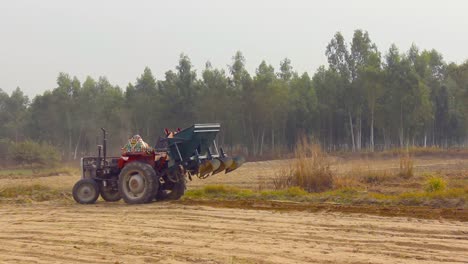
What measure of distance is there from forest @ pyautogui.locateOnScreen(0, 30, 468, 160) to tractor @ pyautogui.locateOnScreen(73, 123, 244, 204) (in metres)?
29.8

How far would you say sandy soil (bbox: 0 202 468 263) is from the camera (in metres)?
7.55

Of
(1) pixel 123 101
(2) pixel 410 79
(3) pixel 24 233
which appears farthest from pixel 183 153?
(1) pixel 123 101

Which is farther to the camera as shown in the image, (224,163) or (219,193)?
(219,193)

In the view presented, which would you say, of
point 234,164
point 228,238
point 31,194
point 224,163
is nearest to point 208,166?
point 224,163

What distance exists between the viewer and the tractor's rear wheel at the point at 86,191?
1481cm

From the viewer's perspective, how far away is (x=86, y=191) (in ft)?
48.8

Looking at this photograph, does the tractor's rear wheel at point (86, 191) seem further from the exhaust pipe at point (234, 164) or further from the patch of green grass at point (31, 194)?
the exhaust pipe at point (234, 164)

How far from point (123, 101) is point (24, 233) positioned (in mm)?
46423

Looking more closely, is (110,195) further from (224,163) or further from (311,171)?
(311,171)

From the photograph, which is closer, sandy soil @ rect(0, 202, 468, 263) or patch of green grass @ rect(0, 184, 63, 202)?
sandy soil @ rect(0, 202, 468, 263)

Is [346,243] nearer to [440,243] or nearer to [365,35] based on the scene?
[440,243]

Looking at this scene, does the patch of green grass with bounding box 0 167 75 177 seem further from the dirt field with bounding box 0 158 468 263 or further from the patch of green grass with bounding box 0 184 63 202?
the dirt field with bounding box 0 158 468 263

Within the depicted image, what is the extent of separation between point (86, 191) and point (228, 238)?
698cm

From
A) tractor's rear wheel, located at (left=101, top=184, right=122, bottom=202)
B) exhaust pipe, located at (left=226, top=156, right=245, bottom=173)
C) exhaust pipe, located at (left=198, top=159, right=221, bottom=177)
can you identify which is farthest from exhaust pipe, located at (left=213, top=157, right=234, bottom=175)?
tractor's rear wheel, located at (left=101, top=184, right=122, bottom=202)
